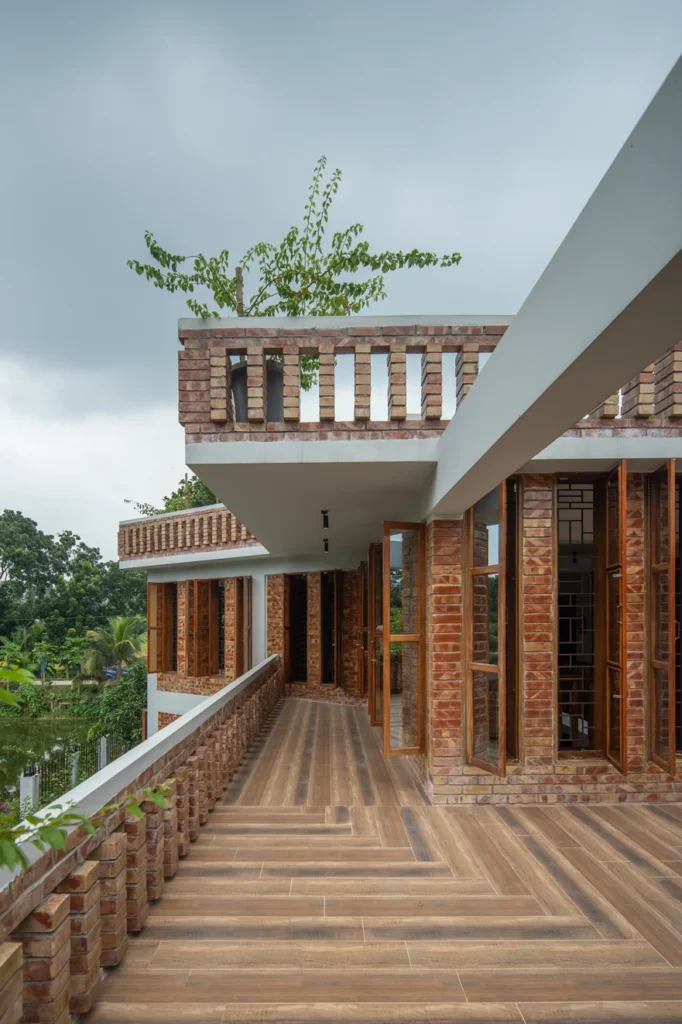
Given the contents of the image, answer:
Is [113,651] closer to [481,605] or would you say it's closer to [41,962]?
[481,605]

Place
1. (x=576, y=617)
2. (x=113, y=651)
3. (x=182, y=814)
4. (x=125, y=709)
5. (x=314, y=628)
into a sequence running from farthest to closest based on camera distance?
1. (x=113, y=651)
2. (x=125, y=709)
3. (x=314, y=628)
4. (x=576, y=617)
5. (x=182, y=814)

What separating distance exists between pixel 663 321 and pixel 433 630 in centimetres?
345

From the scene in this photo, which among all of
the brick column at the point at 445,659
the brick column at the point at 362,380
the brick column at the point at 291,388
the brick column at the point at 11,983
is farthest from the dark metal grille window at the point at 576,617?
the brick column at the point at 11,983

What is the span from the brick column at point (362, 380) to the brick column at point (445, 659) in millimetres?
1085

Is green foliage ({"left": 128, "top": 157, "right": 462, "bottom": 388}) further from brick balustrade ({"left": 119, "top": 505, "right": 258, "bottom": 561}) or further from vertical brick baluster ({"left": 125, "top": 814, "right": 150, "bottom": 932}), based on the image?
vertical brick baluster ({"left": 125, "top": 814, "right": 150, "bottom": 932})

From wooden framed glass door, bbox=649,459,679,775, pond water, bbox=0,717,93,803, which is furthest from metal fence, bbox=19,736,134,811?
wooden framed glass door, bbox=649,459,679,775

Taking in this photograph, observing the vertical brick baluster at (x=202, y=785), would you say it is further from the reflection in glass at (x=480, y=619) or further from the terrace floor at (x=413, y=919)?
the reflection in glass at (x=480, y=619)

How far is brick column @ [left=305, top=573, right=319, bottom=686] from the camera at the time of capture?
35.0 feet

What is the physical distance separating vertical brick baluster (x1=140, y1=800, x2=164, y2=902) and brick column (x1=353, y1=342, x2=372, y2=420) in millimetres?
2643

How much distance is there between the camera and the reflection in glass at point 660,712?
4.47 meters

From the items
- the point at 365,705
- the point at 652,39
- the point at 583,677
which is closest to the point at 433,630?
the point at 583,677

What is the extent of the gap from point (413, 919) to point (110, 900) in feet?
4.70

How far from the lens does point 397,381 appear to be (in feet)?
14.0

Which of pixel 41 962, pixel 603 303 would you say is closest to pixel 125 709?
pixel 41 962
